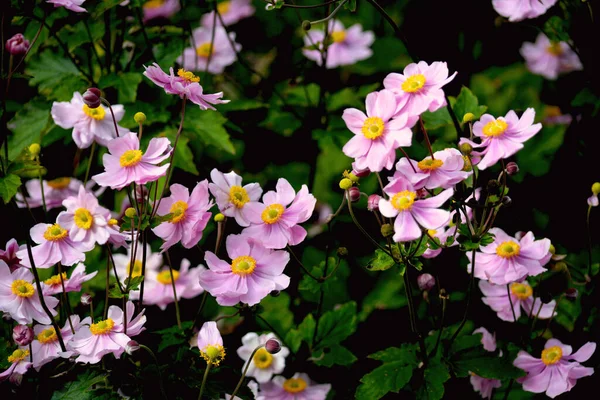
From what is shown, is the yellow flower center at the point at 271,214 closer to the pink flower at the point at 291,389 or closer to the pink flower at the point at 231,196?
the pink flower at the point at 231,196

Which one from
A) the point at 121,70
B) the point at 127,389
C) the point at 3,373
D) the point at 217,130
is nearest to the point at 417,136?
the point at 217,130

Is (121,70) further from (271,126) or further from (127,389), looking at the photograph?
(127,389)

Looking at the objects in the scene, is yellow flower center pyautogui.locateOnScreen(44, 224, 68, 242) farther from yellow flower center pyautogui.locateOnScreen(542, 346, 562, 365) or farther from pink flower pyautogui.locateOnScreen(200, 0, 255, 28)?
pink flower pyautogui.locateOnScreen(200, 0, 255, 28)

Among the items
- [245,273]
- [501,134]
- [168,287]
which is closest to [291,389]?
[168,287]

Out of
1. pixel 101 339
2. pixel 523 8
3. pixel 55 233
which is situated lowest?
pixel 101 339

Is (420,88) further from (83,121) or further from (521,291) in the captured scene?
(83,121)

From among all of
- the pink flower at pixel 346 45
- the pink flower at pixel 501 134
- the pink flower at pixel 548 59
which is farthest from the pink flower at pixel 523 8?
the pink flower at pixel 346 45

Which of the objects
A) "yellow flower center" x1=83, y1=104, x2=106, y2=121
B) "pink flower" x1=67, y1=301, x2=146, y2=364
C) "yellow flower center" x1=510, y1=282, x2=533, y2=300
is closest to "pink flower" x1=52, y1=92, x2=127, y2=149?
"yellow flower center" x1=83, y1=104, x2=106, y2=121
